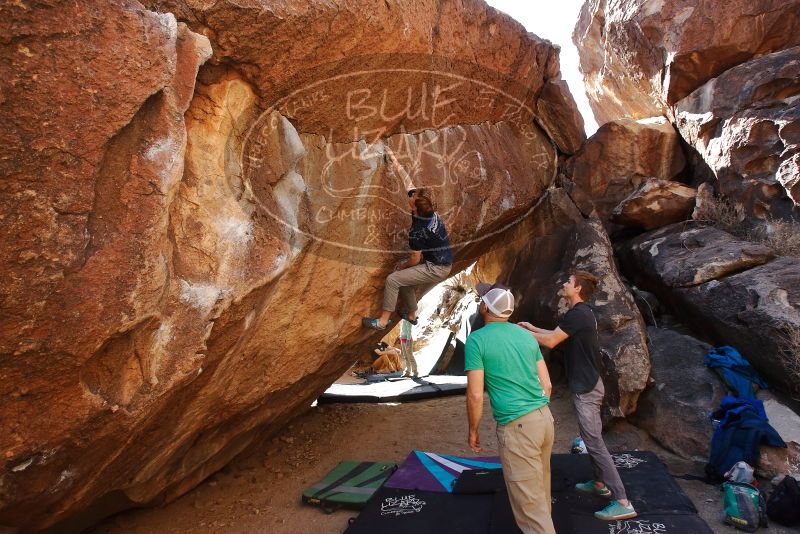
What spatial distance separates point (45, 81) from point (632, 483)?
15.0 ft

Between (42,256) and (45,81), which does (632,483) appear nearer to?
(42,256)

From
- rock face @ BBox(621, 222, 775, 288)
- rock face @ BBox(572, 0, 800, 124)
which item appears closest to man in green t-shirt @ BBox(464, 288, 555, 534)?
rock face @ BBox(621, 222, 775, 288)

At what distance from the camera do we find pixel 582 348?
12.0 ft

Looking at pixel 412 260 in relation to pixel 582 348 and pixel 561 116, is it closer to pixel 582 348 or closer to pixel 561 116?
pixel 582 348

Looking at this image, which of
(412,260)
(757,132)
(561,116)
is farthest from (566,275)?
(757,132)

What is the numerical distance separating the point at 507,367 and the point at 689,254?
4894mm

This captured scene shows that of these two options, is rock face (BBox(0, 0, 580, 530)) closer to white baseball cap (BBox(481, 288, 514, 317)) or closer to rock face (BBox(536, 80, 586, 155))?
white baseball cap (BBox(481, 288, 514, 317))

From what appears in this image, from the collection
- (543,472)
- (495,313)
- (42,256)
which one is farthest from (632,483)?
(42,256)

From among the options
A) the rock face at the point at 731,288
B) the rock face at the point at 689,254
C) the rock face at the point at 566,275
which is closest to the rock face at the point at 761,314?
the rock face at the point at 731,288

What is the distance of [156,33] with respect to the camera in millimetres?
2621

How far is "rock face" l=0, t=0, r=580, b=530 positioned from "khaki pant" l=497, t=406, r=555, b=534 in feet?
6.23

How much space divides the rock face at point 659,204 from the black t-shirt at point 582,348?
15.5 feet

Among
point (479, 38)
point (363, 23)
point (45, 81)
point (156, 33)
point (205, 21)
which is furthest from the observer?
point (479, 38)

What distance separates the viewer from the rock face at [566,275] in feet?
18.7
